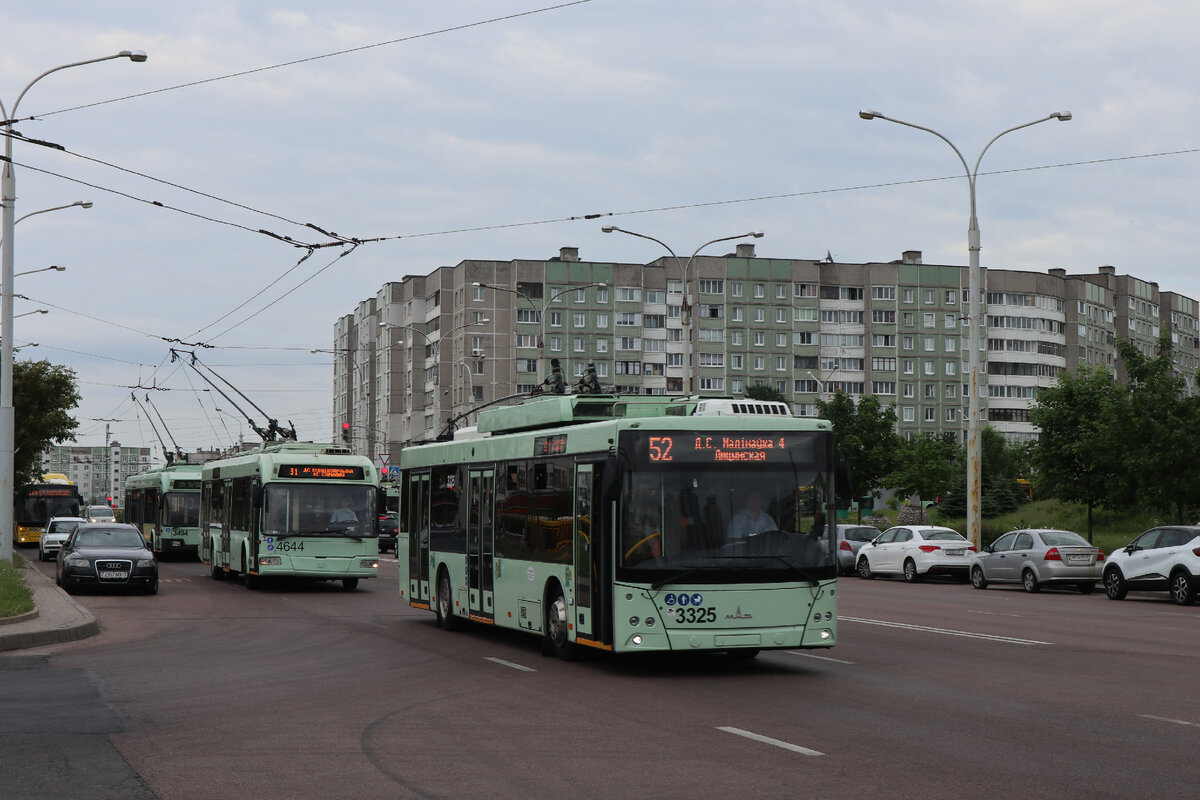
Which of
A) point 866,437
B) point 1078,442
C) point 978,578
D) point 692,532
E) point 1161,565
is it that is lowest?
point 978,578

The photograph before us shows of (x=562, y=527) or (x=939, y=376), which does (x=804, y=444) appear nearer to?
(x=562, y=527)

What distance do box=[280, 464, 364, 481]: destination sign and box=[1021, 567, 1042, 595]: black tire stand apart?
48.3 ft

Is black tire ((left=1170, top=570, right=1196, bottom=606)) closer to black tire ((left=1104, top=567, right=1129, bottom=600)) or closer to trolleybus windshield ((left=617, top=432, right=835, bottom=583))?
black tire ((left=1104, top=567, right=1129, bottom=600))

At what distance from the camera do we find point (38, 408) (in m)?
57.5


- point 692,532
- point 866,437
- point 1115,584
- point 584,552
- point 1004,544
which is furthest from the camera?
point 866,437

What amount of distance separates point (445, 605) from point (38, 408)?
41456 mm

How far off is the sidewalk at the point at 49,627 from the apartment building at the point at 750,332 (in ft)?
293

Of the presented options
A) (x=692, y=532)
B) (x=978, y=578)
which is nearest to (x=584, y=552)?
(x=692, y=532)

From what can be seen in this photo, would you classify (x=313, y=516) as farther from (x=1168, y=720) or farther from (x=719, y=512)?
(x=1168, y=720)

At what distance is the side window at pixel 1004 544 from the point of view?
34.5 meters

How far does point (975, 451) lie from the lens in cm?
3803

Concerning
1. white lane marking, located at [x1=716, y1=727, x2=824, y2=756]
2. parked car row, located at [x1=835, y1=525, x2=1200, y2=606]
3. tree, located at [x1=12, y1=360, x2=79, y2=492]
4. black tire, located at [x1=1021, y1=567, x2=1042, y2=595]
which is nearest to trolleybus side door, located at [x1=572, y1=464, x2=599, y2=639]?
white lane marking, located at [x1=716, y1=727, x2=824, y2=756]

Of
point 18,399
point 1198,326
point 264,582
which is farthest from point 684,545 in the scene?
point 1198,326

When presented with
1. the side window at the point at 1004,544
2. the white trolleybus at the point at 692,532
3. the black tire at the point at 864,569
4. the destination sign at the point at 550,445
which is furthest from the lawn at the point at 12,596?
the black tire at the point at 864,569
